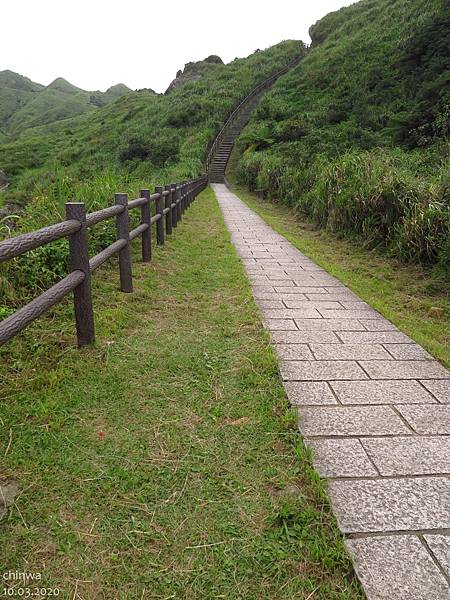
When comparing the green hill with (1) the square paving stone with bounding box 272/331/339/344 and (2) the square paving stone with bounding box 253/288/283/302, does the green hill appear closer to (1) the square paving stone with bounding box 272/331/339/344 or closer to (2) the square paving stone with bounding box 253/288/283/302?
(2) the square paving stone with bounding box 253/288/283/302

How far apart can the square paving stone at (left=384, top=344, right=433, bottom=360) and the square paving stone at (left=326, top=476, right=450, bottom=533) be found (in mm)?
1435

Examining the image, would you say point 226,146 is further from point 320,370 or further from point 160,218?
point 320,370

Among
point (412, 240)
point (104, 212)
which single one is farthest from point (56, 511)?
point (412, 240)

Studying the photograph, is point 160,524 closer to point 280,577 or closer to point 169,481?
point 169,481

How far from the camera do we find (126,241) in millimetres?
4305

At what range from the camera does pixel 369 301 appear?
4.68 metres

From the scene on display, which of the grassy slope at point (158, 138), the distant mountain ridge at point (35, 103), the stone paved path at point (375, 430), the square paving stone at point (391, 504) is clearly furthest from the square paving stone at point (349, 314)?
the distant mountain ridge at point (35, 103)

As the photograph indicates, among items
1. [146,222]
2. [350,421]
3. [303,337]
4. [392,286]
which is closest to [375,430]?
[350,421]

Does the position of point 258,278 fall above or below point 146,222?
below

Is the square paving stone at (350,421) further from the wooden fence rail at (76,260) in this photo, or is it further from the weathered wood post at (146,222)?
the weathered wood post at (146,222)

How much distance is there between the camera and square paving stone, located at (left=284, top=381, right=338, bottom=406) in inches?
102

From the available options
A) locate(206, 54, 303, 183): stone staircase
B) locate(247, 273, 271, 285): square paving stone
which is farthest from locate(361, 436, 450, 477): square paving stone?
locate(206, 54, 303, 183): stone staircase

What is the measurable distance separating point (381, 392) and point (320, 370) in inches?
17.3

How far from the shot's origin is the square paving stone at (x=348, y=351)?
325 centimetres
